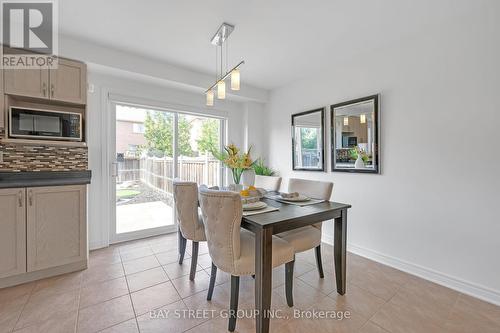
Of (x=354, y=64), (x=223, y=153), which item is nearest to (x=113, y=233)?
(x=223, y=153)

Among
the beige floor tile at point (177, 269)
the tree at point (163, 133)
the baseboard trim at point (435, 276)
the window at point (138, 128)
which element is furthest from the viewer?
the tree at point (163, 133)

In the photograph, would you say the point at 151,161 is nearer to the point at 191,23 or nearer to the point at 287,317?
the point at 191,23

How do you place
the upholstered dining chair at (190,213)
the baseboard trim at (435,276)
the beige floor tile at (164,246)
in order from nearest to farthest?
the baseboard trim at (435,276)
the upholstered dining chair at (190,213)
the beige floor tile at (164,246)

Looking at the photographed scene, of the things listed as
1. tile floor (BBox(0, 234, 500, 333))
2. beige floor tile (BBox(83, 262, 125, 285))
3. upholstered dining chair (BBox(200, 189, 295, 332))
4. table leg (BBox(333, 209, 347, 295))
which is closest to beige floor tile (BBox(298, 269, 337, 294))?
tile floor (BBox(0, 234, 500, 333))

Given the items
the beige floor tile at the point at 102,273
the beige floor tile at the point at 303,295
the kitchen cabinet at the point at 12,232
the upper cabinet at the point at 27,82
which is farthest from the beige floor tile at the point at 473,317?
the upper cabinet at the point at 27,82

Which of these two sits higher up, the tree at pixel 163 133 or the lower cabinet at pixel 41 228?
the tree at pixel 163 133

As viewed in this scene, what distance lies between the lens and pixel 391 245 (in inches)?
98.7

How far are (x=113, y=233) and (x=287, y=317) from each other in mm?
2599

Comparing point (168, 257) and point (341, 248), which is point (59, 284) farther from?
point (341, 248)

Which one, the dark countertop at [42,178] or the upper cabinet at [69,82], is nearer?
the dark countertop at [42,178]

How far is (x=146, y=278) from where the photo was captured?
2.18 metres

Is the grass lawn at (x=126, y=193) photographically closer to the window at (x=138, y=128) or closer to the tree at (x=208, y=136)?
the window at (x=138, y=128)

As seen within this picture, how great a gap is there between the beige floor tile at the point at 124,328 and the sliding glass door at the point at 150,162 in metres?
1.80

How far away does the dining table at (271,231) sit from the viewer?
1388mm
